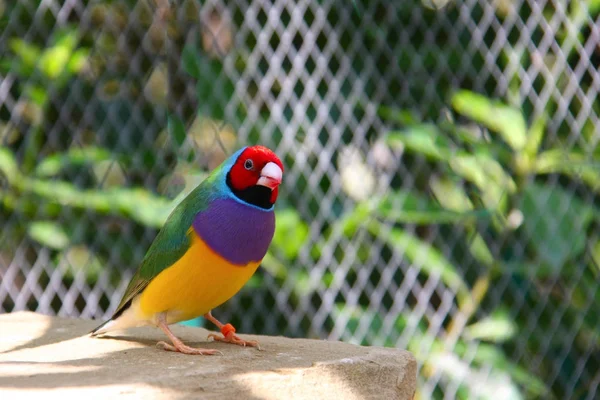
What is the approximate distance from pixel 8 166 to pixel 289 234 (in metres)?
1.37

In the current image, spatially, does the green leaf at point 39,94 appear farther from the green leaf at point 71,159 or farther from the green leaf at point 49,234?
the green leaf at point 49,234

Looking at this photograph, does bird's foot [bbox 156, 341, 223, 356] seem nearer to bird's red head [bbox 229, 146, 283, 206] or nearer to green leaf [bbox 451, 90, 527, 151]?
bird's red head [bbox 229, 146, 283, 206]

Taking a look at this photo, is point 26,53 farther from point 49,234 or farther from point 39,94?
point 49,234

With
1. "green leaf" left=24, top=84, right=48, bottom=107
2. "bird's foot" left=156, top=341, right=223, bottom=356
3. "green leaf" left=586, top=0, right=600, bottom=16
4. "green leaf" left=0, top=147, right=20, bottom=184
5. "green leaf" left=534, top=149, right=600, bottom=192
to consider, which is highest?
"green leaf" left=586, top=0, right=600, bottom=16

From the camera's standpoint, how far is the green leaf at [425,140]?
412cm

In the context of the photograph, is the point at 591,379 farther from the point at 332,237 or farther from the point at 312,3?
the point at 312,3

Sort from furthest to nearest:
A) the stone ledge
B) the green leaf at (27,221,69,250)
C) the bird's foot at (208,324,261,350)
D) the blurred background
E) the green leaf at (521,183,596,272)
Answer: the green leaf at (27,221,69,250), the blurred background, the green leaf at (521,183,596,272), the bird's foot at (208,324,261,350), the stone ledge

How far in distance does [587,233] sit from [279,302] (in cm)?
140

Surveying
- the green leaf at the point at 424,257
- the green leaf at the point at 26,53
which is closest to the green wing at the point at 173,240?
the green leaf at the point at 424,257

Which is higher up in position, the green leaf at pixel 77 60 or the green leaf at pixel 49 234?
the green leaf at pixel 77 60

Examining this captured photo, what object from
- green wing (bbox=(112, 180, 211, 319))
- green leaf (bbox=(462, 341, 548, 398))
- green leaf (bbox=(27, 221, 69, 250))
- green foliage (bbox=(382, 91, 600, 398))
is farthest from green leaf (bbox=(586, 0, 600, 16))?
green leaf (bbox=(27, 221, 69, 250))

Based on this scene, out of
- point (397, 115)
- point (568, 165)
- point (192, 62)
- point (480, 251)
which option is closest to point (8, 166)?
point (192, 62)

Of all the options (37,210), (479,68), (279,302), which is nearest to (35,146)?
(37,210)

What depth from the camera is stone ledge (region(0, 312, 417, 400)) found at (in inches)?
80.9
